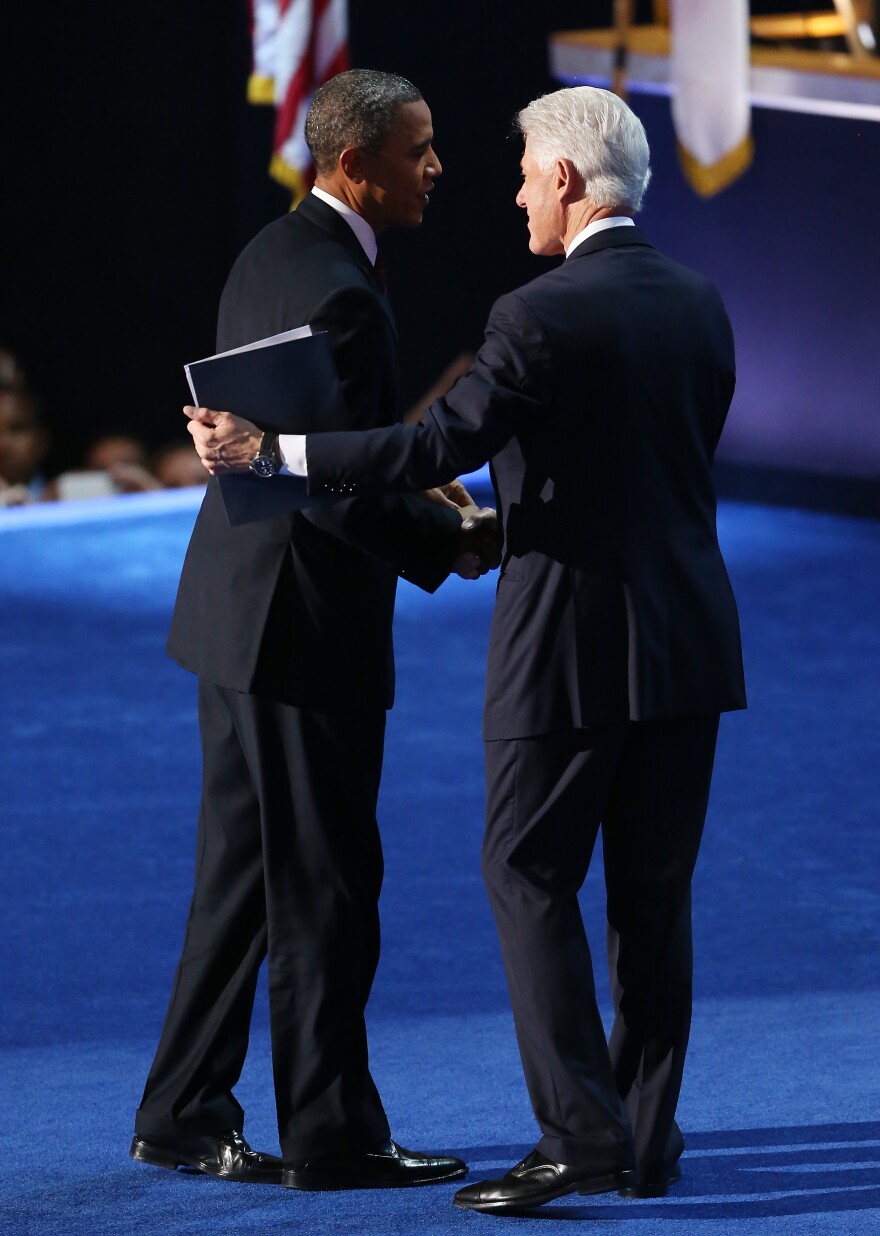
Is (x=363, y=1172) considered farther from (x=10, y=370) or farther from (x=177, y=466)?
(x=177, y=466)

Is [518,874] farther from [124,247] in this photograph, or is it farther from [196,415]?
[124,247]

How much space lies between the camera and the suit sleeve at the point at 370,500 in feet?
7.79

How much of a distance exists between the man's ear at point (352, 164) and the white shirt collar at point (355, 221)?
1.4 inches

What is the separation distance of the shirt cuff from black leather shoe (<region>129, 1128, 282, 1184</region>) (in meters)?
0.89

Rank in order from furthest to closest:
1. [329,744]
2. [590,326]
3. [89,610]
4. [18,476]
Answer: [18,476] → [89,610] → [329,744] → [590,326]

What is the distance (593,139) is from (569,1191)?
124 centimetres

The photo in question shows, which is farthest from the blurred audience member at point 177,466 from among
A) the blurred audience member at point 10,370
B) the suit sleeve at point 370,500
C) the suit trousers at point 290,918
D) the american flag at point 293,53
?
the suit sleeve at point 370,500

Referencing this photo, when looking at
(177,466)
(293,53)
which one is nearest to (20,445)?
(177,466)

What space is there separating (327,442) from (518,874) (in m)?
0.57

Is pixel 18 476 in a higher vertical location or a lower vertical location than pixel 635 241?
lower

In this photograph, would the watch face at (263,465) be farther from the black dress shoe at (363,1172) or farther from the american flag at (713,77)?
the american flag at (713,77)

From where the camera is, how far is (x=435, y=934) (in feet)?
12.2

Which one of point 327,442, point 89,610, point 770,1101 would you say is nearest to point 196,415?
point 327,442

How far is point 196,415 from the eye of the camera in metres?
2.37
